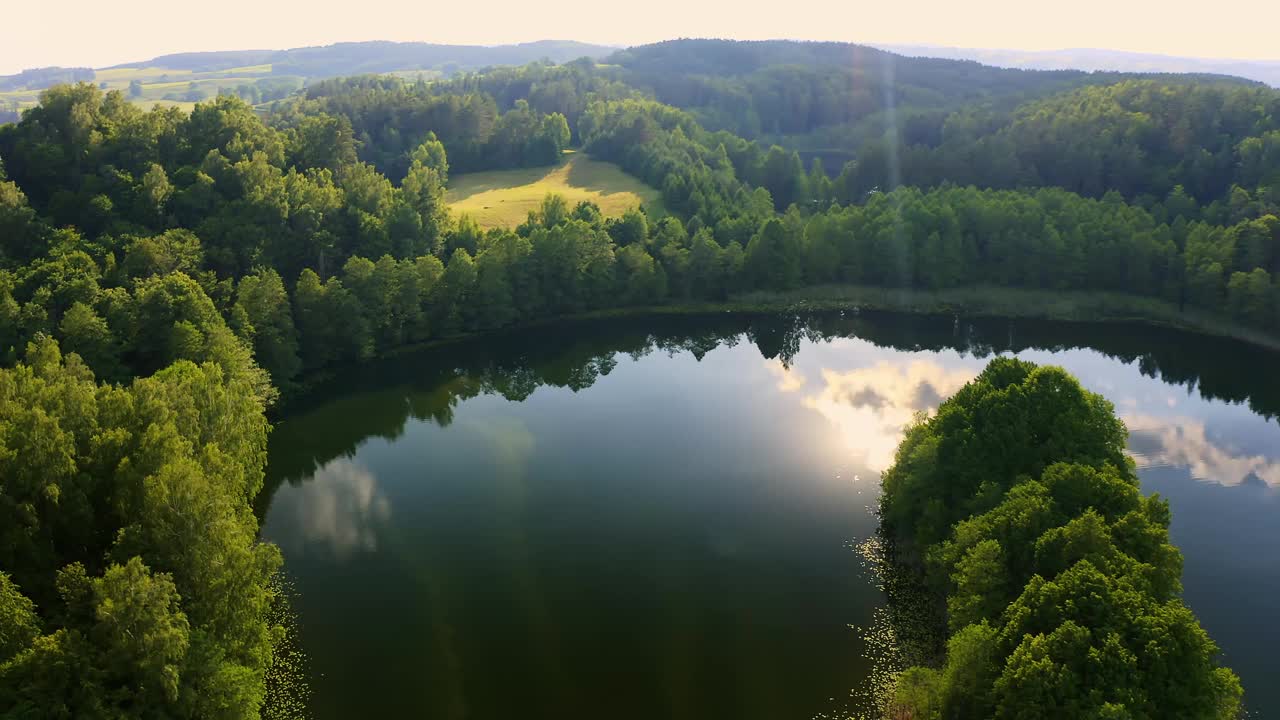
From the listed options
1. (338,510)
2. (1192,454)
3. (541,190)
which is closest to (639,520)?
(338,510)

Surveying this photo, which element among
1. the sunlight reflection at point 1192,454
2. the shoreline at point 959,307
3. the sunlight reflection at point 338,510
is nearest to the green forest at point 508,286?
the shoreline at point 959,307

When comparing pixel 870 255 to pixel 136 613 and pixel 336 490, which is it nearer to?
pixel 336 490

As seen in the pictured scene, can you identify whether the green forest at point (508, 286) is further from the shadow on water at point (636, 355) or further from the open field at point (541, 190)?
the shadow on water at point (636, 355)

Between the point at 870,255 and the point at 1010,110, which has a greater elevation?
the point at 1010,110

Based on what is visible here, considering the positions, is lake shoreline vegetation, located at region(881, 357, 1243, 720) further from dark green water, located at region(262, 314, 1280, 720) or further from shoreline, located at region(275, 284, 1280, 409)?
shoreline, located at region(275, 284, 1280, 409)

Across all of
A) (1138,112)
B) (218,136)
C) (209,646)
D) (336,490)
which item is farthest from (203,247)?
(1138,112)

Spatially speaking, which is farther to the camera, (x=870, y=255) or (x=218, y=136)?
(x=870, y=255)
